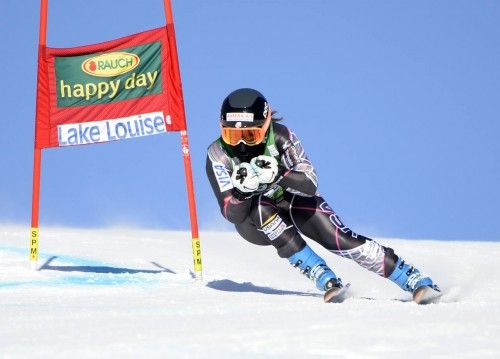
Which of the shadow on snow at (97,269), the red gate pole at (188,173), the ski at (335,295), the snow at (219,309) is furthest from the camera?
the shadow on snow at (97,269)

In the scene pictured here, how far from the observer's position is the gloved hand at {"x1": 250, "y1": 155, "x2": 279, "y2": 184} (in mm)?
6270

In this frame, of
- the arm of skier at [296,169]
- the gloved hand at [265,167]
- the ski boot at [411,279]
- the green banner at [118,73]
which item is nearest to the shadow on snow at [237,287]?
the ski boot at [411,279]

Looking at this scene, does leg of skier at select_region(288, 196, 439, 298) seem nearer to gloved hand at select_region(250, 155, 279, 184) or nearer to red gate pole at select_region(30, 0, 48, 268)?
gloved hand at select_region(250, 155, 279, 184)

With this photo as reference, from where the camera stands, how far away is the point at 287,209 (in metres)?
6.90

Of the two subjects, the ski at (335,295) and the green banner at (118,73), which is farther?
the green banner at (118,73)

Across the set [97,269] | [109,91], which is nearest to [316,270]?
[109,91]

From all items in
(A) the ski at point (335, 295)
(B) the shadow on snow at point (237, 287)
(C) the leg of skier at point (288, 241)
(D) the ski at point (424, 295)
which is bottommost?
(D) the ski at point (424, 295)

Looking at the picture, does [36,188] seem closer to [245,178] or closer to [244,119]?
[244,119]

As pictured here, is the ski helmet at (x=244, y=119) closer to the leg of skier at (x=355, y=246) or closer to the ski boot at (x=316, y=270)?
the leg of skier at (x=355, y=246)

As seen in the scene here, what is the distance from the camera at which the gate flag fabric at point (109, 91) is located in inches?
372

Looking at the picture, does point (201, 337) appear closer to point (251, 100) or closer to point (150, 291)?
point (251, 100)

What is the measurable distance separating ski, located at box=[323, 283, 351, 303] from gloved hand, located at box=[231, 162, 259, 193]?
957 millimetres

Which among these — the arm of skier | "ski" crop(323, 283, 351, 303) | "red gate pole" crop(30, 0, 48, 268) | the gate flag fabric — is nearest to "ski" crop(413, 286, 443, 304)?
Result: "ski" crop(323, 283, 351, 303)

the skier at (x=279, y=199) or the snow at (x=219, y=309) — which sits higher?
the skier at (x=279, y=199)
